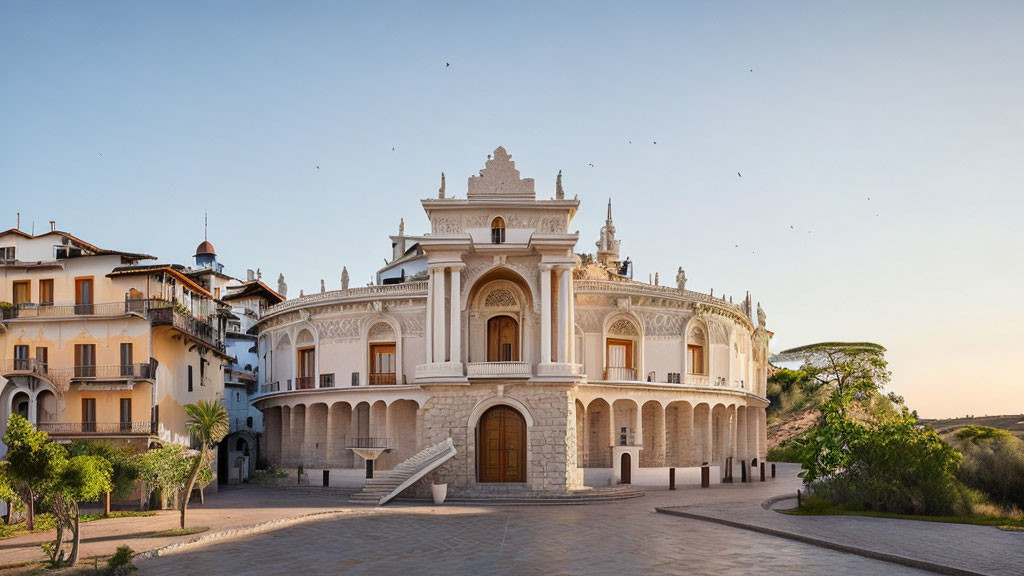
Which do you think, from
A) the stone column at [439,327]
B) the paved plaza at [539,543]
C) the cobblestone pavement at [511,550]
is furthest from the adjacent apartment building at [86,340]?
the cobblestone pavement at [511,550]

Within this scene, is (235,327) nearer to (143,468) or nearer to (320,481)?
(320,481)

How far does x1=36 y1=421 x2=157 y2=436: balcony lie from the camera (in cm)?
3894

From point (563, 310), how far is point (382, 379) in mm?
12400

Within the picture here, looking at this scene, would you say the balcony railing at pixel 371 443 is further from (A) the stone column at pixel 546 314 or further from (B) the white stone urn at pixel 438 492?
(A) the stone column at pixel 546 314

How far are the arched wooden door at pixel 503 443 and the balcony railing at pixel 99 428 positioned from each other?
14935 millimetres

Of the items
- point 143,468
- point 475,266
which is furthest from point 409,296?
point 143,468

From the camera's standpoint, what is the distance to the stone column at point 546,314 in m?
39.8

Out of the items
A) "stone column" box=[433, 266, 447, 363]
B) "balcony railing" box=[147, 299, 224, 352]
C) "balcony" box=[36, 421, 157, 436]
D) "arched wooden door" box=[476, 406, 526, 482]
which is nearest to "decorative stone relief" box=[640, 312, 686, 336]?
"arched wooden door" box=[476, 406, 526, 482]

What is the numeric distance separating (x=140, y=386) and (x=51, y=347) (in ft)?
15.0

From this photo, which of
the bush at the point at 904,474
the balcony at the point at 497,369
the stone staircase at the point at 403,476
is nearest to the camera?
the bush at the point at 904,474

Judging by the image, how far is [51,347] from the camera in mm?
40344

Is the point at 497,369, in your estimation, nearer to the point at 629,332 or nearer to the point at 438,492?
the point at 438,492

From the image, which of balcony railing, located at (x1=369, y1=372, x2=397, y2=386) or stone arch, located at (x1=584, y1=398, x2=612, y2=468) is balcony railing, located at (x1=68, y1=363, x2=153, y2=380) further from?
stone arch, located at (x1=584, y1=398, x2=612, y2=468)

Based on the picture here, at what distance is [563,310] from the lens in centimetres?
4047
